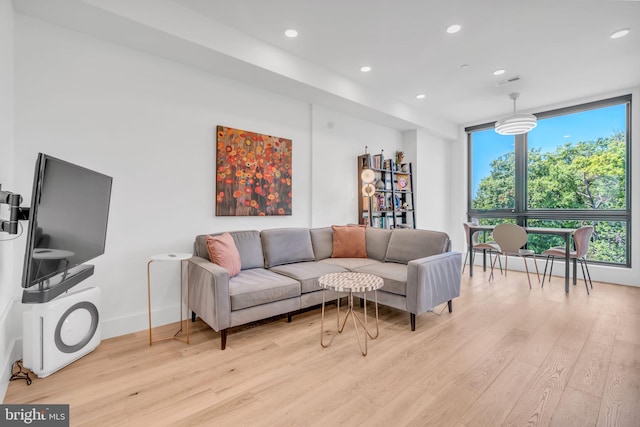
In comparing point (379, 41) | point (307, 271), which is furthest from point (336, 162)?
point (307, 271)

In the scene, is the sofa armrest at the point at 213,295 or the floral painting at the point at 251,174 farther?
the floral painting at the point at 251,174

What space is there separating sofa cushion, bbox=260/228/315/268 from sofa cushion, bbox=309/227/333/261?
10cm

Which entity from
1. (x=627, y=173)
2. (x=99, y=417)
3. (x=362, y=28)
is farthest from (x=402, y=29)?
(x=627, y=173)

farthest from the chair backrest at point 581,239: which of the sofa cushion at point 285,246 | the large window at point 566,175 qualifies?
the sofa cushion at point 285,246

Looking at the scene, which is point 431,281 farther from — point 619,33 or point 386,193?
point 619,33

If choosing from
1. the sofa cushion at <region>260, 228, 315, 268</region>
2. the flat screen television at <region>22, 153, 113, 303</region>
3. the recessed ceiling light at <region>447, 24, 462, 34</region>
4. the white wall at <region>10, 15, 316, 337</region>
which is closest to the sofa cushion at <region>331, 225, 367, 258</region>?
the sofa cushion at <region>260, 228, 315, 268</region>

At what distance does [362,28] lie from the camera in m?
2.90

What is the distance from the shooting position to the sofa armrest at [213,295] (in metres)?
2.33

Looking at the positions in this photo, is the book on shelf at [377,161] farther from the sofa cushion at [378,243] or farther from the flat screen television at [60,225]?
the flat screen television at [60,225]

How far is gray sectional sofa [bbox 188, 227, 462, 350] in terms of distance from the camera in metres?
2.46

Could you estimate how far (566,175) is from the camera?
4984mm

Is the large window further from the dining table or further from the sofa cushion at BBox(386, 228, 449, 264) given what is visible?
the sofa cushion at BBox(386, 228, 449, 264)

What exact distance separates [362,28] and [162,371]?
3323 mm

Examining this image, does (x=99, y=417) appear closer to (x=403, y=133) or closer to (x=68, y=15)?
(x=68, y=15)
